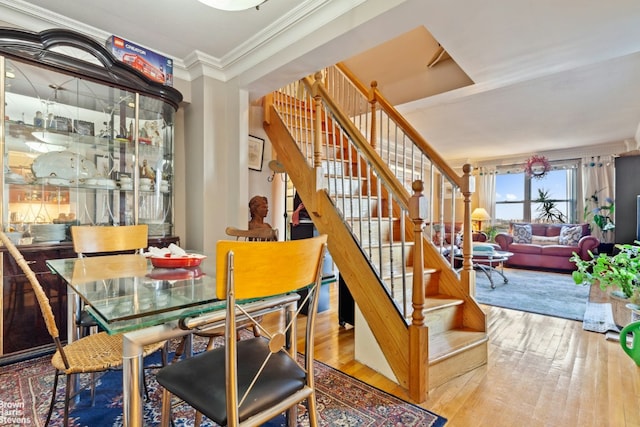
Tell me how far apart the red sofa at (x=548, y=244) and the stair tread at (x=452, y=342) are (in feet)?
15.2

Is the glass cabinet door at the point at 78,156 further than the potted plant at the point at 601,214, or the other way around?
the potted plant at the point at 601,214

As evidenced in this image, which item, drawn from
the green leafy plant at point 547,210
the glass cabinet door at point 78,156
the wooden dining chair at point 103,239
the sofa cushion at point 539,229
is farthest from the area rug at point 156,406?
the green leafy plant at point 547,210

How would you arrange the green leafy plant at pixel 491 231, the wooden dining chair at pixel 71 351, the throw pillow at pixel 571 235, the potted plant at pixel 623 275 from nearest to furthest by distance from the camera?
the wooden dining chair at pixel 71 351, the potted plant at pixel 623 275, the throw pillow at pixel 571 235, the green leafy plant at pixel 491 231

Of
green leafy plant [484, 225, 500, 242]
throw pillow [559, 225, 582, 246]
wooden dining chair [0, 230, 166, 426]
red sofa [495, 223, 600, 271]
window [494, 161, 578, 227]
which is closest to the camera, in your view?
wooden dining chair [0, 230, 166, 426]

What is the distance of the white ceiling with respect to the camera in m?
2.05

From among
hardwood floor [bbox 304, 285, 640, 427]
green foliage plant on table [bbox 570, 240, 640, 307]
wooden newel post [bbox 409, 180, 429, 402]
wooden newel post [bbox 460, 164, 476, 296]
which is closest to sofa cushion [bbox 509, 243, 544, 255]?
hardwood floor [bbox 304, 285, 640, 427]

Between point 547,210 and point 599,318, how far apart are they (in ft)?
15.6

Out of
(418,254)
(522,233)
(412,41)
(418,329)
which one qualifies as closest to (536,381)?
(418,329)

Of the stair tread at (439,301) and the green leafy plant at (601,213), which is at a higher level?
the green leafy plant at (601,213)

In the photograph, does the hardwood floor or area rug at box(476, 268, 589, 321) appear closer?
the hardwood floor

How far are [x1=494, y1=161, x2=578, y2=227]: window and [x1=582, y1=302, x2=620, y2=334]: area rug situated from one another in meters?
4.08

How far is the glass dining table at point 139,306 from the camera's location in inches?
36.7

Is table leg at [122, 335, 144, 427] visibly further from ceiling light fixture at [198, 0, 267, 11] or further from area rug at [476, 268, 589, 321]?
area rug at [476, 268, 589, 321]

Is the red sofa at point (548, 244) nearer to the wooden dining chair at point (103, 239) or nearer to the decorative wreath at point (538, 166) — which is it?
the decorative wreath at point (538, 166)
